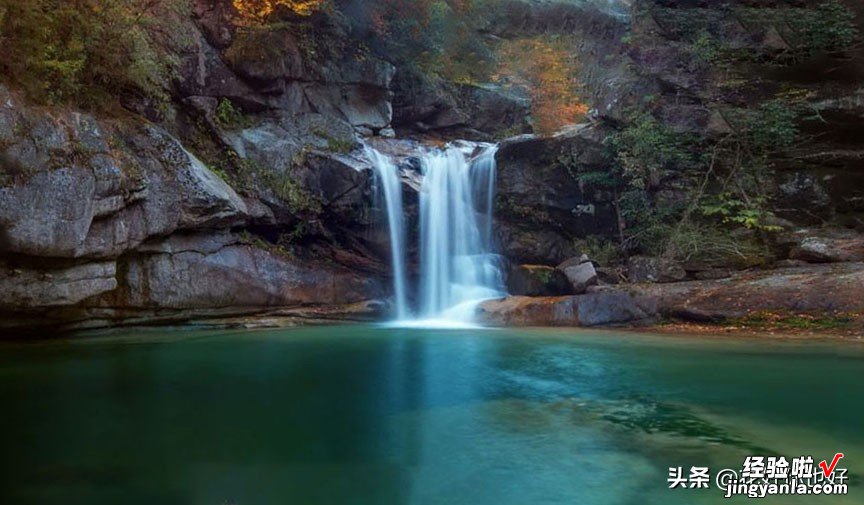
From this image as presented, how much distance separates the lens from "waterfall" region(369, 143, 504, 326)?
1510 centimetres

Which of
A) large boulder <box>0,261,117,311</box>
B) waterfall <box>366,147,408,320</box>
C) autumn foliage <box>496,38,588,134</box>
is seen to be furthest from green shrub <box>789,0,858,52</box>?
large boulder <box>0,261,117,311</box>

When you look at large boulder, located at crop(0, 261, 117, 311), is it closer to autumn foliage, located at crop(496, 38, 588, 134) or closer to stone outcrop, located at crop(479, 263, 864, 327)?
stone outcrop, located at crop(479, 263, 864, 327)

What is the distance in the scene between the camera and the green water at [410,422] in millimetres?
3477

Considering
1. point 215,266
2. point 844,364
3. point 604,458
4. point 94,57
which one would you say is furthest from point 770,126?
point 94,57

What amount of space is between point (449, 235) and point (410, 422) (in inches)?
437

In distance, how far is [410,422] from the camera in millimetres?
5039

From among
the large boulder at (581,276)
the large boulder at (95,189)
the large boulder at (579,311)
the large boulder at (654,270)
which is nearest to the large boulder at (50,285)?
the large boulder at (95,189)

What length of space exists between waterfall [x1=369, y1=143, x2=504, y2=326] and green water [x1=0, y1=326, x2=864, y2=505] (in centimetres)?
618

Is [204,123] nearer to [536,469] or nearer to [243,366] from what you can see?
[243,366]

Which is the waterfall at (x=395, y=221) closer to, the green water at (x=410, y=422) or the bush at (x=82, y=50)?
the bush at (x=82, y=50)

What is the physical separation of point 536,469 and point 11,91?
32.2 ft

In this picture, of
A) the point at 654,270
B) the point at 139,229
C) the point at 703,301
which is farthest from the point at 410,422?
the point at 654,270

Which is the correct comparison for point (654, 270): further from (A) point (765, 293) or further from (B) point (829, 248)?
(B) point (829, 248)

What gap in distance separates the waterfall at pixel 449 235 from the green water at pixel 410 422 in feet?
20.3
